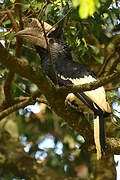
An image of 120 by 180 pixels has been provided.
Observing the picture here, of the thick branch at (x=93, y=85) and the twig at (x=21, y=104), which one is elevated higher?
the thick branch at (x=93, y=85)

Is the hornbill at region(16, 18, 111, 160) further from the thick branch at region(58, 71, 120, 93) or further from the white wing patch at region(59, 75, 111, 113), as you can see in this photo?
the thick branch at region(58, 71, 120, 93)

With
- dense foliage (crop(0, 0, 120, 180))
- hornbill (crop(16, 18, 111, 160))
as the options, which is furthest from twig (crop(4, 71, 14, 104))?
hornbill (crop(16, 18, 111, 160))

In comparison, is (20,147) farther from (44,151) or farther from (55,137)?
(55,137)

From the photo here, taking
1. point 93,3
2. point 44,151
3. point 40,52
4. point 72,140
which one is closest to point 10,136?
point 44,151

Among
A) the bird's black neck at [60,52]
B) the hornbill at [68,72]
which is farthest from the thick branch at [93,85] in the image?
the bird's black neck at [60,52]

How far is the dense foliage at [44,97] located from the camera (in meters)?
2.15

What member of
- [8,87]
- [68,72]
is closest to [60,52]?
[68,72]

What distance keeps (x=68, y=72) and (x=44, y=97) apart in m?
0.32

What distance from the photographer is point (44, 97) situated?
286cm

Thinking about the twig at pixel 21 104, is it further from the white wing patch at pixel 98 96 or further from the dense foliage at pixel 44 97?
the white wing patch at pixel 98 96

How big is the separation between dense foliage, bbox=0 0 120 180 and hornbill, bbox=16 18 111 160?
81mm

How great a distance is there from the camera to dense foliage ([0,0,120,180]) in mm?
2151

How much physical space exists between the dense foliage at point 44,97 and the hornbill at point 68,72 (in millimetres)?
81

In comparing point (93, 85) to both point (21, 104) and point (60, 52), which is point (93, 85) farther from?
point (60, 52)
